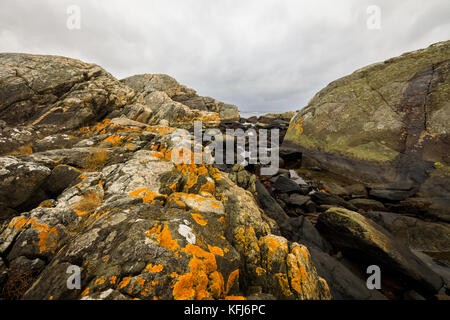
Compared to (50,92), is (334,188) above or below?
below

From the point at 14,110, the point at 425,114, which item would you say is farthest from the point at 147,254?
the point at 425,114

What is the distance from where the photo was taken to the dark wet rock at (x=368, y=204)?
28.9 ft

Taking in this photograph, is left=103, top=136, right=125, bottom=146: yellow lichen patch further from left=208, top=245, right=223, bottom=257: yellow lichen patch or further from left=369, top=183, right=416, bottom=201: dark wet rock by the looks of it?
left=369, top=183, right=416, bottom=201: dark wet rock

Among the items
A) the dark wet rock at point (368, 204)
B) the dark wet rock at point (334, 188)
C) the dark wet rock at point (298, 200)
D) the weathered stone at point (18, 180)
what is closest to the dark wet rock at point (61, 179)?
the weathered stone at point (18, 180)

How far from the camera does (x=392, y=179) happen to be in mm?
10180

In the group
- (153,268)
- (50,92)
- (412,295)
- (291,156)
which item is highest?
(50,92)

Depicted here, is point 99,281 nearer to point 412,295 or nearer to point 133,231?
point 133,231

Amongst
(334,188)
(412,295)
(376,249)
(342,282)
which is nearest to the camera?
(412,295)

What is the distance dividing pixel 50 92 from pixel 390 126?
88.9 feet

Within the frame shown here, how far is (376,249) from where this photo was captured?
562cm

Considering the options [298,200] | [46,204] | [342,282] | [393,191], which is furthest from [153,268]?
[393,191]

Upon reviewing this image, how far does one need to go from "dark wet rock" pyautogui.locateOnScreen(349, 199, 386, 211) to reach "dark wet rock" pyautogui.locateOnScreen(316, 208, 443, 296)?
120 inches

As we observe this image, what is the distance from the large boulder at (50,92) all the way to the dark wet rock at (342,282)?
17715mm

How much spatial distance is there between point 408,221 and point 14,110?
25470 millimetres
